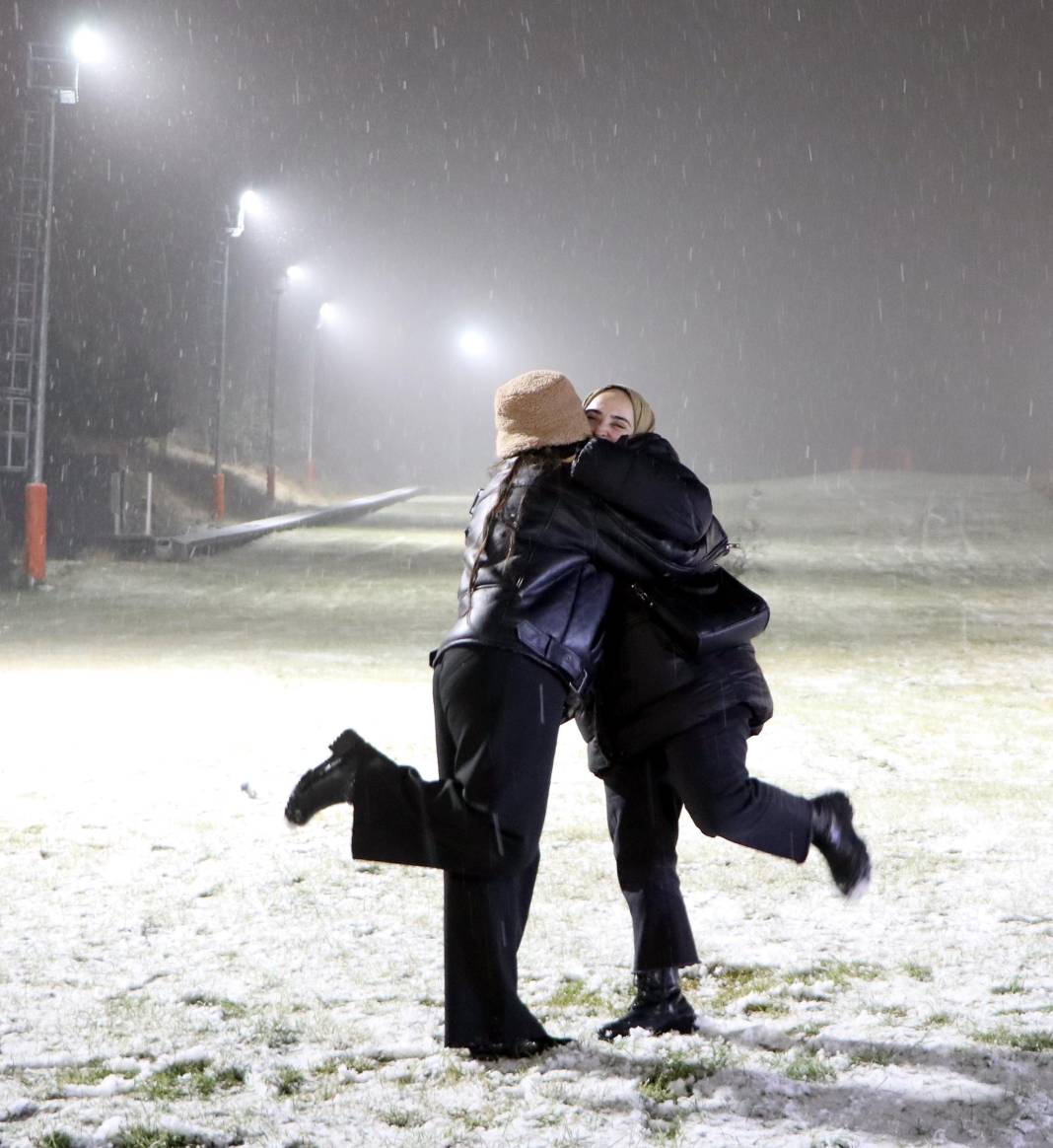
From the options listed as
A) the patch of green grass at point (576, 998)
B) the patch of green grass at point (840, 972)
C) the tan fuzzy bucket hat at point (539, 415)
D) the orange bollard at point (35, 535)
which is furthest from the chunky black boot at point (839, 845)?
the orange bollard at point (35, 535)

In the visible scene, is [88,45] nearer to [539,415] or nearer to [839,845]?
[539,415]

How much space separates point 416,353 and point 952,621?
6132cm

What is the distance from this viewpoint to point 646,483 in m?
3.47

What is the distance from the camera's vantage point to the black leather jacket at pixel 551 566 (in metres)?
3.42

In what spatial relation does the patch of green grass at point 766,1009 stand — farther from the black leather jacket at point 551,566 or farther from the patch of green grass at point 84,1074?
the patch of green grass at point 84,1074

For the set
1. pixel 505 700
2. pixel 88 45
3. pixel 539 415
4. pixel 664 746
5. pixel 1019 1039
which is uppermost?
pixel 88 45

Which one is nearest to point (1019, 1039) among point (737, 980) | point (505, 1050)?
point (737, 980)

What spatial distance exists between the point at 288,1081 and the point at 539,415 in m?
1.68

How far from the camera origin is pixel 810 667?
11836 millimetres

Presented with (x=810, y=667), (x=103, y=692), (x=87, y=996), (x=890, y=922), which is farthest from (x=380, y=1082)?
(x=810, y=667)

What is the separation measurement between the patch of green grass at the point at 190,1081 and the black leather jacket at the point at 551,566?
43.8 inches

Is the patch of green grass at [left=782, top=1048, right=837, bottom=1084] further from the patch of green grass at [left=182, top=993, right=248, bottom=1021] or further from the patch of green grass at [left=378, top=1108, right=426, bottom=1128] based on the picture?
the patch of green grass at [left=182, top=993, right=248, bottom=1021]

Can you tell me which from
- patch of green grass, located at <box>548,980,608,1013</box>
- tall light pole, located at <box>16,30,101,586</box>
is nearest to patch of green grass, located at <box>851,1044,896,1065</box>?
patch of green grass, located at <box>548,980,608,1013</box>

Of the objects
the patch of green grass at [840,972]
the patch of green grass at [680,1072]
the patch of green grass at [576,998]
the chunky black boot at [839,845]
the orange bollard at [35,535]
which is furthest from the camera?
the orange bollard at [35,535]
